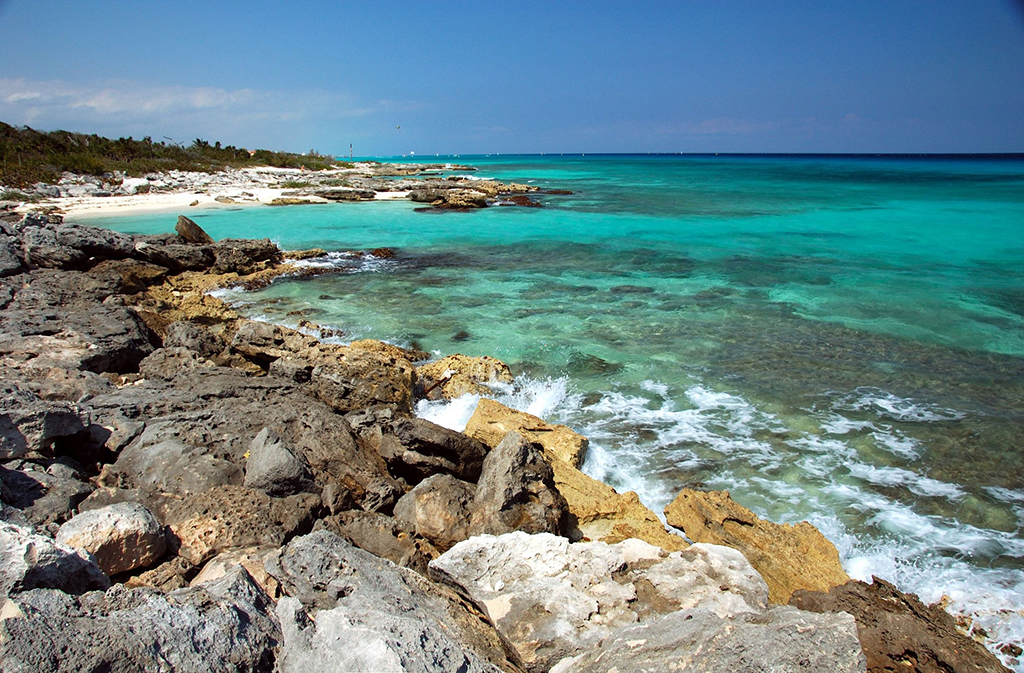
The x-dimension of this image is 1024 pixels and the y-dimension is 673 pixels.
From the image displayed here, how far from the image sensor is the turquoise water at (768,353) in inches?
220

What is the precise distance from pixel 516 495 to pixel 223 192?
3415 cm

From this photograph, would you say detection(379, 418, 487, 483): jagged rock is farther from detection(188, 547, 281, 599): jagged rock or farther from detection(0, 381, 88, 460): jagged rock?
detection(0, 381, 88, 460): jagged rock

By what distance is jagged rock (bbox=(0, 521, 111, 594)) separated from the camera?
219 centimetres

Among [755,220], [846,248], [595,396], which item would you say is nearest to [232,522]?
[595,396]

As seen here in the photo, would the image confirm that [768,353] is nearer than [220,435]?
No

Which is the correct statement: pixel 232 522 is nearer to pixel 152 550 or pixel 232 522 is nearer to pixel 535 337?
pixel 152 550

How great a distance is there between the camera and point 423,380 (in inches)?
304

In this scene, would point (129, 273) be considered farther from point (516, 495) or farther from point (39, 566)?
point (39, 566)

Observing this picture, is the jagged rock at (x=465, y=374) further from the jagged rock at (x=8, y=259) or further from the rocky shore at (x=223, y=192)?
the rocky shore at (x=223, y=192)

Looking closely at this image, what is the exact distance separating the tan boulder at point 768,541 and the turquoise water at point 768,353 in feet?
1.67

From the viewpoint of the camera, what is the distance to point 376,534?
395 cm

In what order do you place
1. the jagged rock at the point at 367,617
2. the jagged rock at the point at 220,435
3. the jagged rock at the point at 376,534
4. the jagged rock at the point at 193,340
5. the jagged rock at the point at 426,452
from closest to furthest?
the jagged rock at the point at 367,617
the jagged rock at the point at 376,534
the jagged rock at the point at 220,435
the jagged rock at the point at 426,452
the jagged rock at the point at 193,340

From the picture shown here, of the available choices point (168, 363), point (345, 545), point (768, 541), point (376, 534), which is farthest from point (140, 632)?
point (168, 363)

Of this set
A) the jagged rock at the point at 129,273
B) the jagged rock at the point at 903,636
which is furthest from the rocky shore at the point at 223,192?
the jagged rock at the point at 903,636
